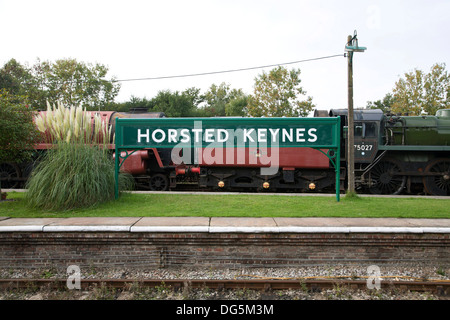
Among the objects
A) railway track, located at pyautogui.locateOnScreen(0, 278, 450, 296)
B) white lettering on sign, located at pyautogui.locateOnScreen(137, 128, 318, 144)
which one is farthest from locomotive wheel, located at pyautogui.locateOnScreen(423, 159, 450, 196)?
railway track, located at pyautogui.locateOnScreen(0, 278, 450, 296)

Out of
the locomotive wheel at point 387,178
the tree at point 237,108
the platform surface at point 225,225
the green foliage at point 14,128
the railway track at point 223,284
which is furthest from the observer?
the tree at point 237,108

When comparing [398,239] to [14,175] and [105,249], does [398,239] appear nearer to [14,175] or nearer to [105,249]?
[105,249]

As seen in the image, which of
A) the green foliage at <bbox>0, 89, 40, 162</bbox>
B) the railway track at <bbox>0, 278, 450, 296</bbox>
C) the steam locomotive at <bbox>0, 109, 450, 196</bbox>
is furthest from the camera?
the steam locomotive at <bbox>0, 109, 450, 196</bbox>

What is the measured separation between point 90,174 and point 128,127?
165cm

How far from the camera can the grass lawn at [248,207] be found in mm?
6281

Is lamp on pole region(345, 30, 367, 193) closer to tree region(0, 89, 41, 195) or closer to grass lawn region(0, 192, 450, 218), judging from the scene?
grass lawn region(0, 192, 450, 218)

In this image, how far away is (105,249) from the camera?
17.1ft

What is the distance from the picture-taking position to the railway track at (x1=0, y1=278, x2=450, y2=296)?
4520 mm

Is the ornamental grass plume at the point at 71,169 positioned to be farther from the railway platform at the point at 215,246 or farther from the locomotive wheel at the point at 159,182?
the locomotive wheel at the point at 159,182

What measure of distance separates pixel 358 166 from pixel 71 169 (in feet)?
31.4

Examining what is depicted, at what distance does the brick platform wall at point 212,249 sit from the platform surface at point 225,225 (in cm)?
10

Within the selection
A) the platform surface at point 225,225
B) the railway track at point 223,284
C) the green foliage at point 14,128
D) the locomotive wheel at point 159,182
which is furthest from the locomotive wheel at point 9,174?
the railway track at point 223,284

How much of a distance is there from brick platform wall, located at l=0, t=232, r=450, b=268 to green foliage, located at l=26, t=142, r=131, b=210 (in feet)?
4.79
